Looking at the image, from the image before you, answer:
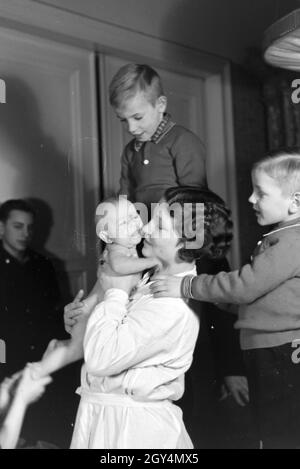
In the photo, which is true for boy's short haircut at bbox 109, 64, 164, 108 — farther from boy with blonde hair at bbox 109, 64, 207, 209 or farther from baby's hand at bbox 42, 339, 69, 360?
baby's hand at bbox 42, 339, 69, 360

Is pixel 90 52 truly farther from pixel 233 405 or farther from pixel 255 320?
pixel 233 405

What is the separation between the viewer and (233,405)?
1135mm

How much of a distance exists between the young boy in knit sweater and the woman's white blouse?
39 mm

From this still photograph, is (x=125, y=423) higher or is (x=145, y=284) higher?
(x=145, y=284)

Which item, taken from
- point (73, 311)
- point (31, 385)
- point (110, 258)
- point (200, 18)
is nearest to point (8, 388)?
point (31, 385)

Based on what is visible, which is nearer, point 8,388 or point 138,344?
point 138,344

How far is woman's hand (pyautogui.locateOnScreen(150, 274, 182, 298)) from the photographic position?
1.07 meters

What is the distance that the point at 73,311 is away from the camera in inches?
44.7

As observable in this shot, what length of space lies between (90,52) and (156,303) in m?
0.46

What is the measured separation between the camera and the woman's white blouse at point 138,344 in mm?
1029

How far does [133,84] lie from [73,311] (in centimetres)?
42

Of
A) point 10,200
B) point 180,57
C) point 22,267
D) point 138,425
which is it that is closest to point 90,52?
point 180,57

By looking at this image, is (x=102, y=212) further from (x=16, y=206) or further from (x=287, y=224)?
(x=287, y=224)

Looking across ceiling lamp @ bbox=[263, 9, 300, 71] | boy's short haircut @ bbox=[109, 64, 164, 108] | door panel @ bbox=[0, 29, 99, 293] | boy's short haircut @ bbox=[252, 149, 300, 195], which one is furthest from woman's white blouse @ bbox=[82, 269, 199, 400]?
ceiling lamp @ bbox=[263, 9, 300, 71]
